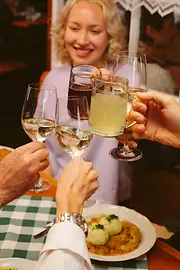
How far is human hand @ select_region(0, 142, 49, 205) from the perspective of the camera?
4.06 feet

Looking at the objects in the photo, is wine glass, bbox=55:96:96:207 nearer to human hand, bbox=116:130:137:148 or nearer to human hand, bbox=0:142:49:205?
human hand, bbox=0:142:49:205

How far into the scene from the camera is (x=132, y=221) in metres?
1.48

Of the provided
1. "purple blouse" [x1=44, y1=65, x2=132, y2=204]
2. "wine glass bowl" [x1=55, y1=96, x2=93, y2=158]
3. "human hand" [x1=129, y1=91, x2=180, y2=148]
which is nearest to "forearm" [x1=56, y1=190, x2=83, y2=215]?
"wine glass bowl" [x1=55, y1=96, x2=93, y2=158]

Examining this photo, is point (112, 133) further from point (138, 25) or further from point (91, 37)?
point (138, 25)

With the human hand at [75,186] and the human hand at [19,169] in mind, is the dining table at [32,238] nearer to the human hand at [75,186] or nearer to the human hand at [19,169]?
the human hand at [19,169]

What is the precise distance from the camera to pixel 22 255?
4.18 ft

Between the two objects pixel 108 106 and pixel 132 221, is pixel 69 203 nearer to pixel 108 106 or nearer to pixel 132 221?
pixel 108 106

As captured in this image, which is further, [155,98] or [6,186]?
[155,98]

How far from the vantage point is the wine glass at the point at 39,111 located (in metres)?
1.29

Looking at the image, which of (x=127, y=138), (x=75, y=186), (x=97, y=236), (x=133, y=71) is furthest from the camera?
(x=127, y=138)

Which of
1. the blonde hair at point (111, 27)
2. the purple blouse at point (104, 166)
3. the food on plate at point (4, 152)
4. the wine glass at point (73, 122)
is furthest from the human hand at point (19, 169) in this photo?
the blonde hair at point (111, 27)

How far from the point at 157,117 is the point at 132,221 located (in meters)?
0.38

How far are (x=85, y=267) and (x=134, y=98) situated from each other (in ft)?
2.05

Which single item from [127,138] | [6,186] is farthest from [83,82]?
[6,186]
